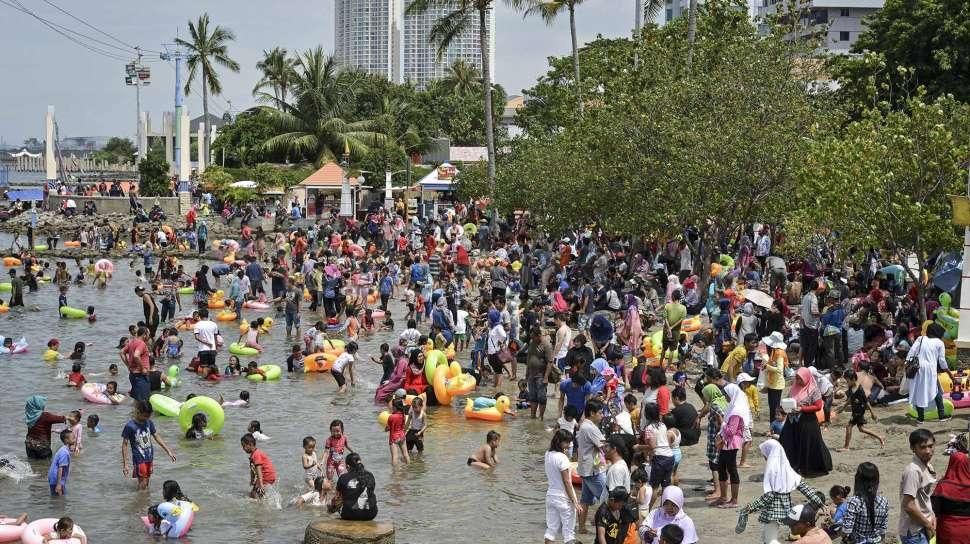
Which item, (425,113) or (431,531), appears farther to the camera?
(425,113)

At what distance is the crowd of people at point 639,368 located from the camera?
11.7 metres

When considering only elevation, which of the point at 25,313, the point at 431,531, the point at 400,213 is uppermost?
the point at 400,213

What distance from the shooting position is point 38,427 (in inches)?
672

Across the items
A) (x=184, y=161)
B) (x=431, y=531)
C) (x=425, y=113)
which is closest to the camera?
(x=431, y=531)

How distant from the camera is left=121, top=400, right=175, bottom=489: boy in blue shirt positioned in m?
15.2

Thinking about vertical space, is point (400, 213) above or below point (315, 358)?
above

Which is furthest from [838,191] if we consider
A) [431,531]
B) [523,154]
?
[523,154]

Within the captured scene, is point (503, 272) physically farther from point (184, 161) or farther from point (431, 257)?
point (184, 161)

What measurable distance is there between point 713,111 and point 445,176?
99.6 feet

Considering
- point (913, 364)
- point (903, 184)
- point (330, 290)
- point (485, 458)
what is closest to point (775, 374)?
point (913, 364)

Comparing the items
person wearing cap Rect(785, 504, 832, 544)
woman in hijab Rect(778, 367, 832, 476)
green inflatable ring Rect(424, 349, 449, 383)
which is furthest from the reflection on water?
person wearing cap Rect(785, 504, 832, 544)

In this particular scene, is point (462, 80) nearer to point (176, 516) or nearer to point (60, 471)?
point (60, 471)

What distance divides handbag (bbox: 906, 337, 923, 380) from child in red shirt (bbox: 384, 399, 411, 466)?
6.82 metres

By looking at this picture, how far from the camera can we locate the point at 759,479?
14664 mm
